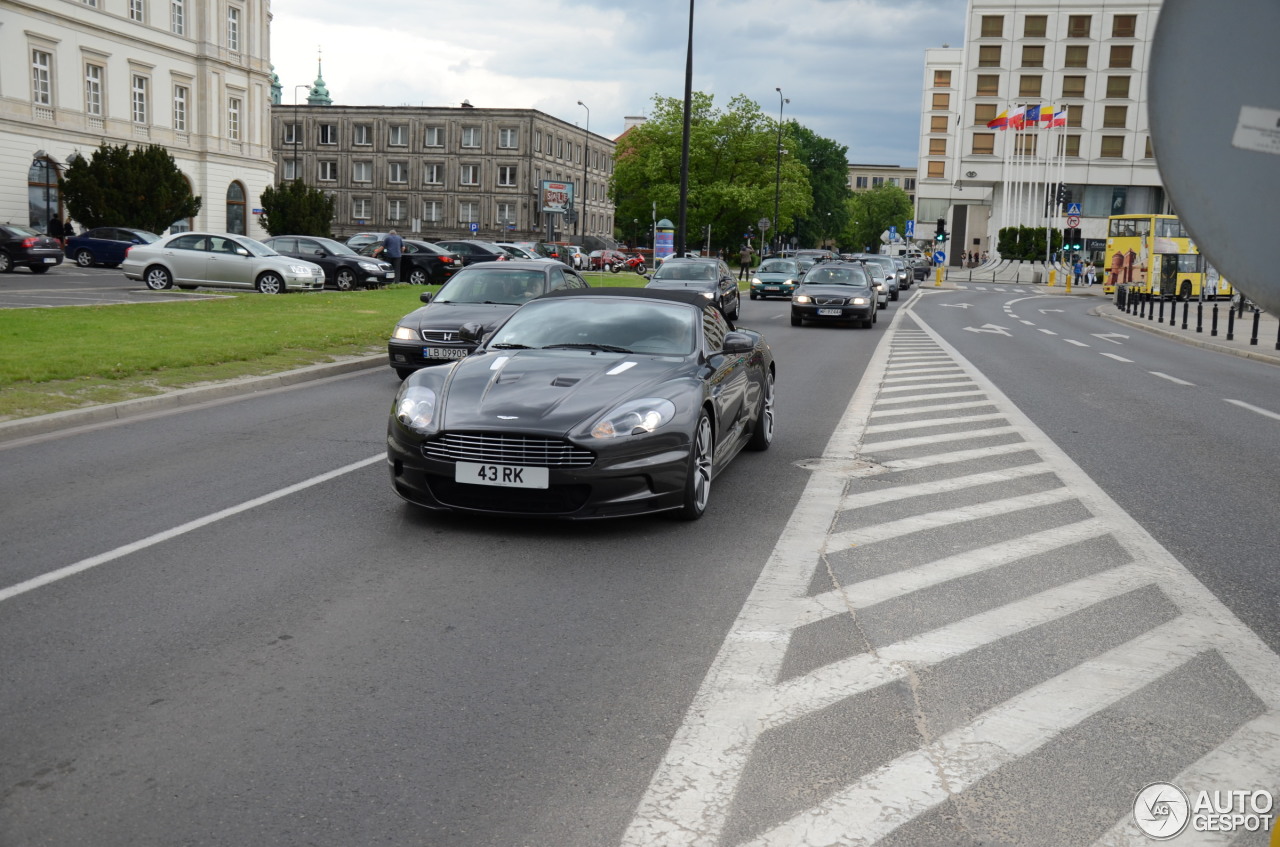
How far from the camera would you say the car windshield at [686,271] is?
1125 inches

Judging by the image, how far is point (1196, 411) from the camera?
1389cm

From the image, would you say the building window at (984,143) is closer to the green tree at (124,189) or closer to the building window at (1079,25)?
the building window at (1079,25)

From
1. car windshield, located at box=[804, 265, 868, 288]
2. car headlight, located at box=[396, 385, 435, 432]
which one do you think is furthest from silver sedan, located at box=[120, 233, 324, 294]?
car headlight, located at box=[396, 385, 435, 432]

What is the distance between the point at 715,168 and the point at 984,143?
29.2m

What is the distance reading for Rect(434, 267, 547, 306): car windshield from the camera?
1553cm

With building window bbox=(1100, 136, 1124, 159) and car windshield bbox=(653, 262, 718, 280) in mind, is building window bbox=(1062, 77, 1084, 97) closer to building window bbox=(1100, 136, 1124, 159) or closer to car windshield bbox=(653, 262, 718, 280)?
building window bbox=(1100, 136, 1124, 159)

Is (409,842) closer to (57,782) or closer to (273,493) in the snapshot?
(57,782)

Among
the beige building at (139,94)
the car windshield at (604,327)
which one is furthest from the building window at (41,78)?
the car windshield at (604,327)

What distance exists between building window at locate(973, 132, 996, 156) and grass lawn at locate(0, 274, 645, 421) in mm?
84791

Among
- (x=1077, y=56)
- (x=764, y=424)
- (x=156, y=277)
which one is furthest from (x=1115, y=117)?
(x=764, y=424)

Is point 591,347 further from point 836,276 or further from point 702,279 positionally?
point 836,276

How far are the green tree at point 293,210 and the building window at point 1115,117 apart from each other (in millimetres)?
67424

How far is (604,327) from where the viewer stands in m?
8.52

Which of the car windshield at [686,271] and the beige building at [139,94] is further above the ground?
the beige building at [139,94]
